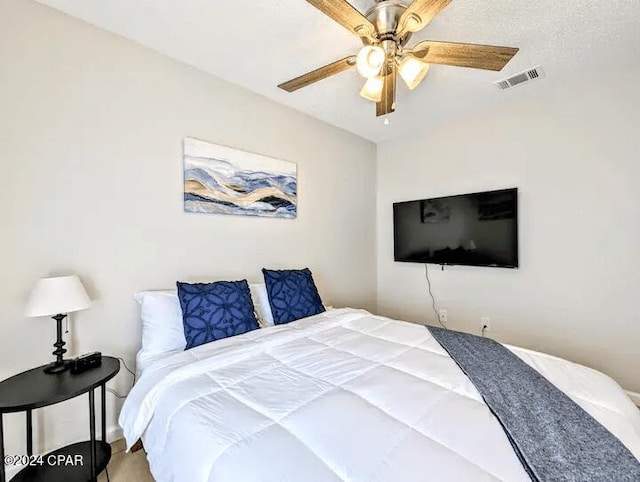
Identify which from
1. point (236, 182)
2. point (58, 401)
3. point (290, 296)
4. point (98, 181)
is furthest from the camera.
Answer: point (236, 182)

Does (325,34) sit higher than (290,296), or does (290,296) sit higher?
(325,34)

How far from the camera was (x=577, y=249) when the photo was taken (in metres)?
2.44

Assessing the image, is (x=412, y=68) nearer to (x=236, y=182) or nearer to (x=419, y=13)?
(x=419, y=13)

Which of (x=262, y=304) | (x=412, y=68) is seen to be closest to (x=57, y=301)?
(x=262, y=304)

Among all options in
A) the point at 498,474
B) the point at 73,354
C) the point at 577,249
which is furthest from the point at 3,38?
the point at 577,249

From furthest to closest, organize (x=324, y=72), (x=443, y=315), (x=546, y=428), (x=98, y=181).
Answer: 1. (x=443, y=315)
2. (x=98, y=181)
3. (x=324, y=72)
4. (x=546, y=428)

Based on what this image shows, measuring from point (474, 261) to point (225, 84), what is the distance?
2793mm

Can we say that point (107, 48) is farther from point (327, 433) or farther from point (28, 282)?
→ point (327, 433)

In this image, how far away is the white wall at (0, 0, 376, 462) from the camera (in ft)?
5.13

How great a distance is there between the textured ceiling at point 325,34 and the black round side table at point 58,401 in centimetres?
200

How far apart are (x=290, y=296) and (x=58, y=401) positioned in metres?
1.39

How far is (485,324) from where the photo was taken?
2.94 meters

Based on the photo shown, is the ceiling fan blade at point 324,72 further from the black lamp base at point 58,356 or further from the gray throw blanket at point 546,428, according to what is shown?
the black lamp base at point 58,356

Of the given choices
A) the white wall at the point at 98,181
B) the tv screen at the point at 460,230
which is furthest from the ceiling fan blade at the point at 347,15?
the tv screen at the point at 460,230
